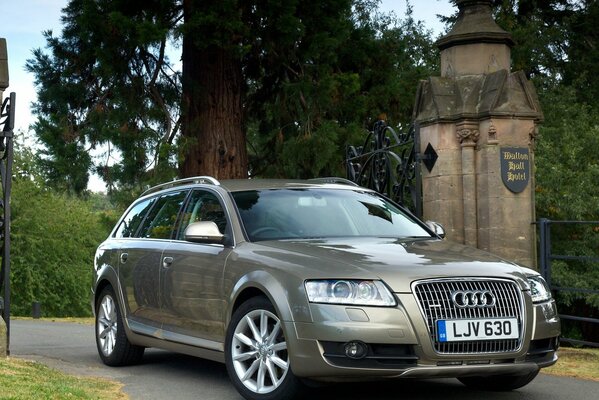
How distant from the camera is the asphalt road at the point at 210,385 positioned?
7758mm

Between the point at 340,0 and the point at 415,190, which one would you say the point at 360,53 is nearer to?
the point at 340,0

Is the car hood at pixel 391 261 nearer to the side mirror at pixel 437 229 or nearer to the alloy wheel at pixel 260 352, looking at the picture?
the alloy wheel at pixel 260 352

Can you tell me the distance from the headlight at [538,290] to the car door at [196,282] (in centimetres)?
226

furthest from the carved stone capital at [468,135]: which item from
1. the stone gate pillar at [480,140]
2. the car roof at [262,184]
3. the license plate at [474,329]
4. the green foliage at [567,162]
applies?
the green foliage at [567,162]

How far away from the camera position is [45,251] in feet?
157

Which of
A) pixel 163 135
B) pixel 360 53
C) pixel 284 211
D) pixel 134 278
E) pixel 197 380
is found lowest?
pixel 197 380

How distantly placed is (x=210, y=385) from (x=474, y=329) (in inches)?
102

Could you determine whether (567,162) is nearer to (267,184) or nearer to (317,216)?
(267,184)

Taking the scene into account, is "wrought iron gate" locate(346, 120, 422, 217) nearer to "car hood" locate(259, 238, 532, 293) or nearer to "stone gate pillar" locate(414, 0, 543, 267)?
"stone gate pillar" locate(414, 0, 543, 267)

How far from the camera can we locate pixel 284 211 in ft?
27.0

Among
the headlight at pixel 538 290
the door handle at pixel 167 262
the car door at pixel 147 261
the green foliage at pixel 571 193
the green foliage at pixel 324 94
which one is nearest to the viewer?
the headlight at pixel 538 290

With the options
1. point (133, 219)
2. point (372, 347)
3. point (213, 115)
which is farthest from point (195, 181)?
point (213, 115)

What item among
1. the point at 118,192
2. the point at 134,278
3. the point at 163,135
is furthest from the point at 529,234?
the point at 118,192

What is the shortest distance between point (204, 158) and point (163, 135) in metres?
1.56
